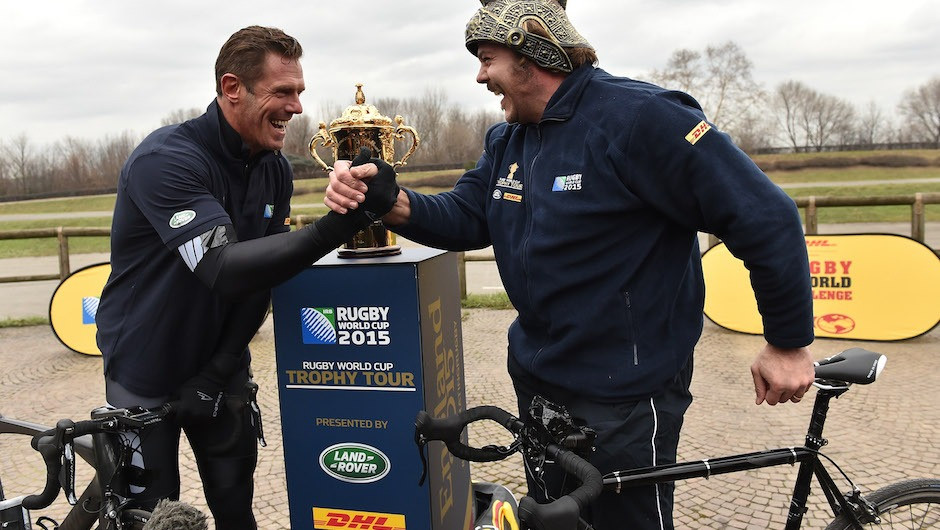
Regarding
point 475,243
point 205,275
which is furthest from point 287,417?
point 475,243

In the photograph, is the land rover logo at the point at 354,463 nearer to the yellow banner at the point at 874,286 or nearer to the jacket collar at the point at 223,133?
the jacket collar at the point at 223,133

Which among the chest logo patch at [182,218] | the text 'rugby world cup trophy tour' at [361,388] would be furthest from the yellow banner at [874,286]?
the chest logo patch at [182,218]

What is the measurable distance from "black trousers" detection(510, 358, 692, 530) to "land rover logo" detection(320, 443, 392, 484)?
761mm

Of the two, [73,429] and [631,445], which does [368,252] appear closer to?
[73,429]

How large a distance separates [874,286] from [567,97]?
18.8 feet

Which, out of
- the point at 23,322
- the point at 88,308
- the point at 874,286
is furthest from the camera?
the point at 23,322

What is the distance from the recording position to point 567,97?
207cm

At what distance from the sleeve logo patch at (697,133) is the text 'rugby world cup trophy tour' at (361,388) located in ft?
3.59

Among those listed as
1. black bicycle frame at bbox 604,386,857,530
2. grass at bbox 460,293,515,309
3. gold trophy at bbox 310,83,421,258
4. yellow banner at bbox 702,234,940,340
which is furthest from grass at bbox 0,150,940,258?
black bicycle frame at bbox 604,386,857,530

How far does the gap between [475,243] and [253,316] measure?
0.89 m

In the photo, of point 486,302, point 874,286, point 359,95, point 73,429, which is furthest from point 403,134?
point 486,302

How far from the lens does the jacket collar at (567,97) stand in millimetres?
2062

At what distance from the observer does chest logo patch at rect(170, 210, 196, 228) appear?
205 centimetres

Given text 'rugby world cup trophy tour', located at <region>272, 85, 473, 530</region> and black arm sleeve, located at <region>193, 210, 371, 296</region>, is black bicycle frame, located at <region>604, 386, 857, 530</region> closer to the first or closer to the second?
text 'rugby world cup trophy tour', located at <region>272, 85, 473, 530</region>
